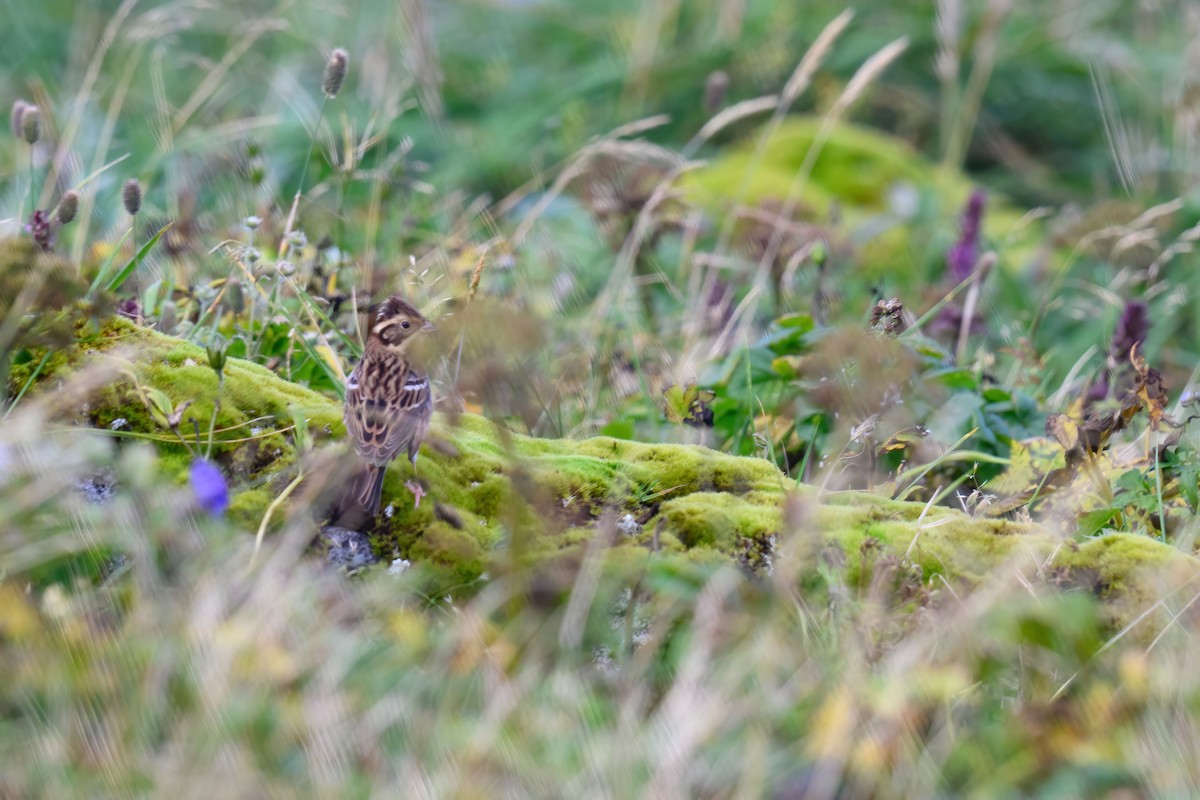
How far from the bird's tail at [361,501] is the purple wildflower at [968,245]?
9.84 ft

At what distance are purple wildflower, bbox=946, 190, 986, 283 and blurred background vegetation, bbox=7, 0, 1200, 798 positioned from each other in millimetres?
23

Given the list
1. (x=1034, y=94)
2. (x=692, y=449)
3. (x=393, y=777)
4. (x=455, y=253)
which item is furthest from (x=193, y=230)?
(x=1034, y=94)

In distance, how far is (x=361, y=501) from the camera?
279 cm

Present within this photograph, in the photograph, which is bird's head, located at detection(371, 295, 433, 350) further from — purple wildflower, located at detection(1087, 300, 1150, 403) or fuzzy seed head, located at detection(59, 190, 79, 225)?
purple wildflower, located at detection(1087, 300, 1150, 403)

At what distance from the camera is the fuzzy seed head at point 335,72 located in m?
3.58

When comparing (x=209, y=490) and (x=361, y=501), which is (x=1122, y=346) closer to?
(x=361, y=501)

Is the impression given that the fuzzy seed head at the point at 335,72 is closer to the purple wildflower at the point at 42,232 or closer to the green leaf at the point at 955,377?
the purple wildflower at the point at 42,232

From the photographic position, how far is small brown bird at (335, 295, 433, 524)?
2.79 meters

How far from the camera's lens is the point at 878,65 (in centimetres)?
508

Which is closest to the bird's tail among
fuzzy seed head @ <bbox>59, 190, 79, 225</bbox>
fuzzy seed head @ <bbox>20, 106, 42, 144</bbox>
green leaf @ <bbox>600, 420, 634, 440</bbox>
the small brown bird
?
the small brown bird

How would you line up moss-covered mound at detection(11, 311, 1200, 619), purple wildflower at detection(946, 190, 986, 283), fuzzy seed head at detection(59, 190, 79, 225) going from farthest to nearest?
purple wildflower at detection(946, 190, 986, 283)
fuzzy seed head at detection(59, 190, 79, 225)
moss-covered mound at detection(11, 311, 1200, 619)

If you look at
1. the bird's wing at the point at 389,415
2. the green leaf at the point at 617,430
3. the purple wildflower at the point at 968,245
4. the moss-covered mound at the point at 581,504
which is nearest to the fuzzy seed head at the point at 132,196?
the moss-covered mound at the point at 581,504

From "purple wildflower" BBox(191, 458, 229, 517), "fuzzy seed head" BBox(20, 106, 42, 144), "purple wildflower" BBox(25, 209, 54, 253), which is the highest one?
"fuzzy seed head" BBox(20, 106, 42, 144)

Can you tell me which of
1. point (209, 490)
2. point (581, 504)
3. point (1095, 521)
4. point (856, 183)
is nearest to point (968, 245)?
point (1095, 521)
